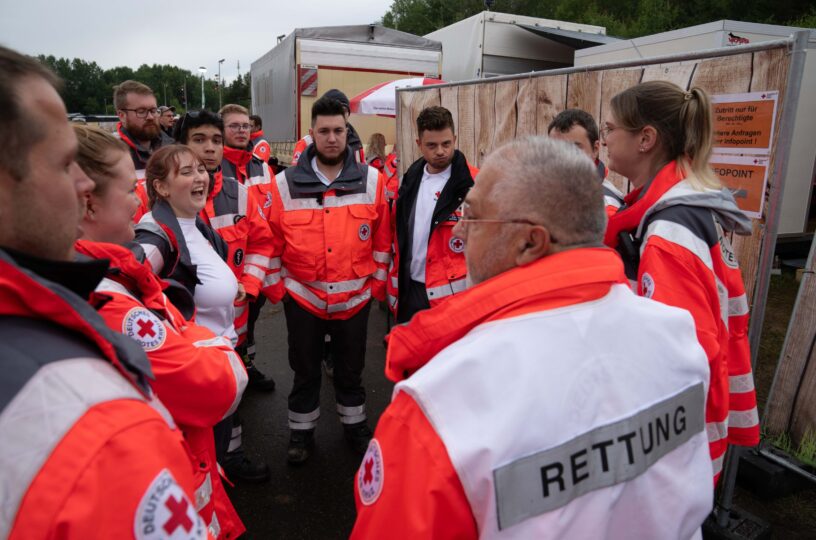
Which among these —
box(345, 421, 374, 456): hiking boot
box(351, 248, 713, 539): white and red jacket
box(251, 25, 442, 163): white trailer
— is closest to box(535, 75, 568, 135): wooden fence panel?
box(345, 421, 374, 456): hiking boot

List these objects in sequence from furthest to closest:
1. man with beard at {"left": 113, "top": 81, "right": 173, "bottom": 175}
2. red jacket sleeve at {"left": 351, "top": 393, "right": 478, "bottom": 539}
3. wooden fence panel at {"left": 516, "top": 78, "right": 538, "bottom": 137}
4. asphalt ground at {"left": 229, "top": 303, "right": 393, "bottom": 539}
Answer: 1. man with beard at {"left": 113, "top": 81, "right": 173, "bottom": 175}
2. wooden fence panel at {"left": 516, "top": 78, "right": 538, "bottom": 137}
3. asphalt ground at {"left": 229, "top": 303, "right": 393, "bottom": 539}
4. red jacket sleeve at {"left": 351, "top": 393, "right": 478, "bottom": 539}

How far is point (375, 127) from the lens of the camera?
11.3 metres

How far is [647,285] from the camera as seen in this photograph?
6.35 ft

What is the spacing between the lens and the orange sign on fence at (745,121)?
2596 millimetres

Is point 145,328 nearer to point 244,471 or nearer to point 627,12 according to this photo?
point 244,471

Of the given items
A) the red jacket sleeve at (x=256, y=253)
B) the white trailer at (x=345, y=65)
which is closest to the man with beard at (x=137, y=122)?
the red jacket sleeve at (x=256, y=253)

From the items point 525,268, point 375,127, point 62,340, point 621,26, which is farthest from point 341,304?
point 621,26

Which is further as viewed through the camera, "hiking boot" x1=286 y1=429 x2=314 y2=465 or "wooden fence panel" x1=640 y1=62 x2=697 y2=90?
"hiking boot" x1=286 y1=429 x2=314 y2=465

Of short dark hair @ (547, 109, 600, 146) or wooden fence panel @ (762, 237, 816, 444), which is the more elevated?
short dark hair @ (547, 109, 600, 146)

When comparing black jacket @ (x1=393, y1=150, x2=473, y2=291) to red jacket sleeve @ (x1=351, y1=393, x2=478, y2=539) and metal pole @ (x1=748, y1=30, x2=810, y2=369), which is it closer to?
metal pole @ (x1=748, y1=30, x2=810, y2=369)

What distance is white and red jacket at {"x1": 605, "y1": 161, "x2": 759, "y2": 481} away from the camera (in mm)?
1889

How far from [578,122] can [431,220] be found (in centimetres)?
112

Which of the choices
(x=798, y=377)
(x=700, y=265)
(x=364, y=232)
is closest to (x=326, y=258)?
(x=364, y=232)

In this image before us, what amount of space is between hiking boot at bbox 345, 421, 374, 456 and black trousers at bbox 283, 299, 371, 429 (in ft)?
0.16
